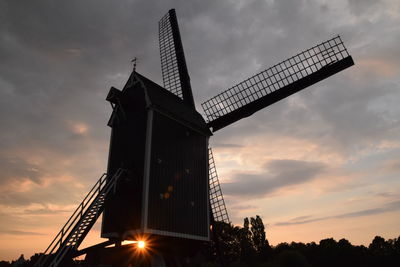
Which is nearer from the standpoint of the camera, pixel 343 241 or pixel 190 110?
pixel 190 110

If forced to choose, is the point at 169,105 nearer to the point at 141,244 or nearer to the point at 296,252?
the point at 141,244

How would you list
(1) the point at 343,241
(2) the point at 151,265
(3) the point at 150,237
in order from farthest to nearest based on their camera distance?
1. (1) the point at 343,241
2. (2) the point at 151,265
3. (3) the point at 150,237

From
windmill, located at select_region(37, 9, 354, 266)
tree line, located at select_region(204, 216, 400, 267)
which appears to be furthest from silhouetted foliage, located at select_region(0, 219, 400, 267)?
windmill, located at select_region(37, 9, 354, 266)

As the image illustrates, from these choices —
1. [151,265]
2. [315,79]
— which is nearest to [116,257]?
[151,265]

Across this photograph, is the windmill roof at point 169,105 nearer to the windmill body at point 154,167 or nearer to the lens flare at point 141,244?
the windmill body at point 154,167

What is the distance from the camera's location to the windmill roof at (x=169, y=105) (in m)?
16.9

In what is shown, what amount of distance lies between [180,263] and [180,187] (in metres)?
3.64

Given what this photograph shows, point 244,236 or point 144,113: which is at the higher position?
point 244,236

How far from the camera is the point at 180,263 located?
16.8m

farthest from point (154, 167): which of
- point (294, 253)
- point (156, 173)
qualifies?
point (294, 253)

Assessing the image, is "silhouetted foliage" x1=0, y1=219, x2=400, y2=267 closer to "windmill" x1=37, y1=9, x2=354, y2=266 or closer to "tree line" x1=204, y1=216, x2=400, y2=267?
"tree line" x1=204, y1=216, x2=400, y2=267

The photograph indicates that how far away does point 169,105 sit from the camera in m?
18.0

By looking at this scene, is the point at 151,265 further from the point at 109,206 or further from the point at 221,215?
the point at 221,215

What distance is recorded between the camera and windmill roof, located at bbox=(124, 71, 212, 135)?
55.5 ft
